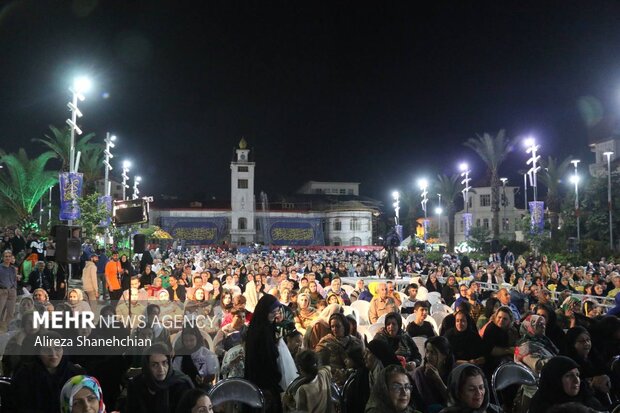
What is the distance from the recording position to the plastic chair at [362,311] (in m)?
9.28

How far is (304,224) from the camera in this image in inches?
3004

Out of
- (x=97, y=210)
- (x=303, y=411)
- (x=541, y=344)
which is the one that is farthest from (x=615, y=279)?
(x=97, y=210)

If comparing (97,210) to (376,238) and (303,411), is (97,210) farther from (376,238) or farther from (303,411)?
(376,238)

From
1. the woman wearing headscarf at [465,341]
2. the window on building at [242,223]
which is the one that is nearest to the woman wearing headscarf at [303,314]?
the woman wearing headscarf at [465,341]

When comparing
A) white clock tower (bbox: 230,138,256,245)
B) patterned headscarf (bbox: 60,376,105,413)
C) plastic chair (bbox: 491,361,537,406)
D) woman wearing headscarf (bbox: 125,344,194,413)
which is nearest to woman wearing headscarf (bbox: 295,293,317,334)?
plastic chair (bbox: 491,361,537,406)

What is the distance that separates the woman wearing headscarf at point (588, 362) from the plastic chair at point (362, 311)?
4335 millimetres

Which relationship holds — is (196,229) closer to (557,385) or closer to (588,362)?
(588,362)

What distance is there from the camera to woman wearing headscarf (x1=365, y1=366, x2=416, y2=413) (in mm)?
3766

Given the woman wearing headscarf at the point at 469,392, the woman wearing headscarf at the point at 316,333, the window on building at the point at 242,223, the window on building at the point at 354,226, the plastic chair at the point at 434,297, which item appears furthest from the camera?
the window on building at the point at 242,223

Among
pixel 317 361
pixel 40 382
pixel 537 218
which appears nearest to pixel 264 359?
pixel 317 361

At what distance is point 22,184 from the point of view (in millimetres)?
31141

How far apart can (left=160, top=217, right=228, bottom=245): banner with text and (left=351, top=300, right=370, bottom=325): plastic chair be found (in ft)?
206

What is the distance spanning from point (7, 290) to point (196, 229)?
207 feet

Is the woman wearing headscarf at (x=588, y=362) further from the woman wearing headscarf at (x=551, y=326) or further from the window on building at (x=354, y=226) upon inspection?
the window on building at (x=354, y=226)
